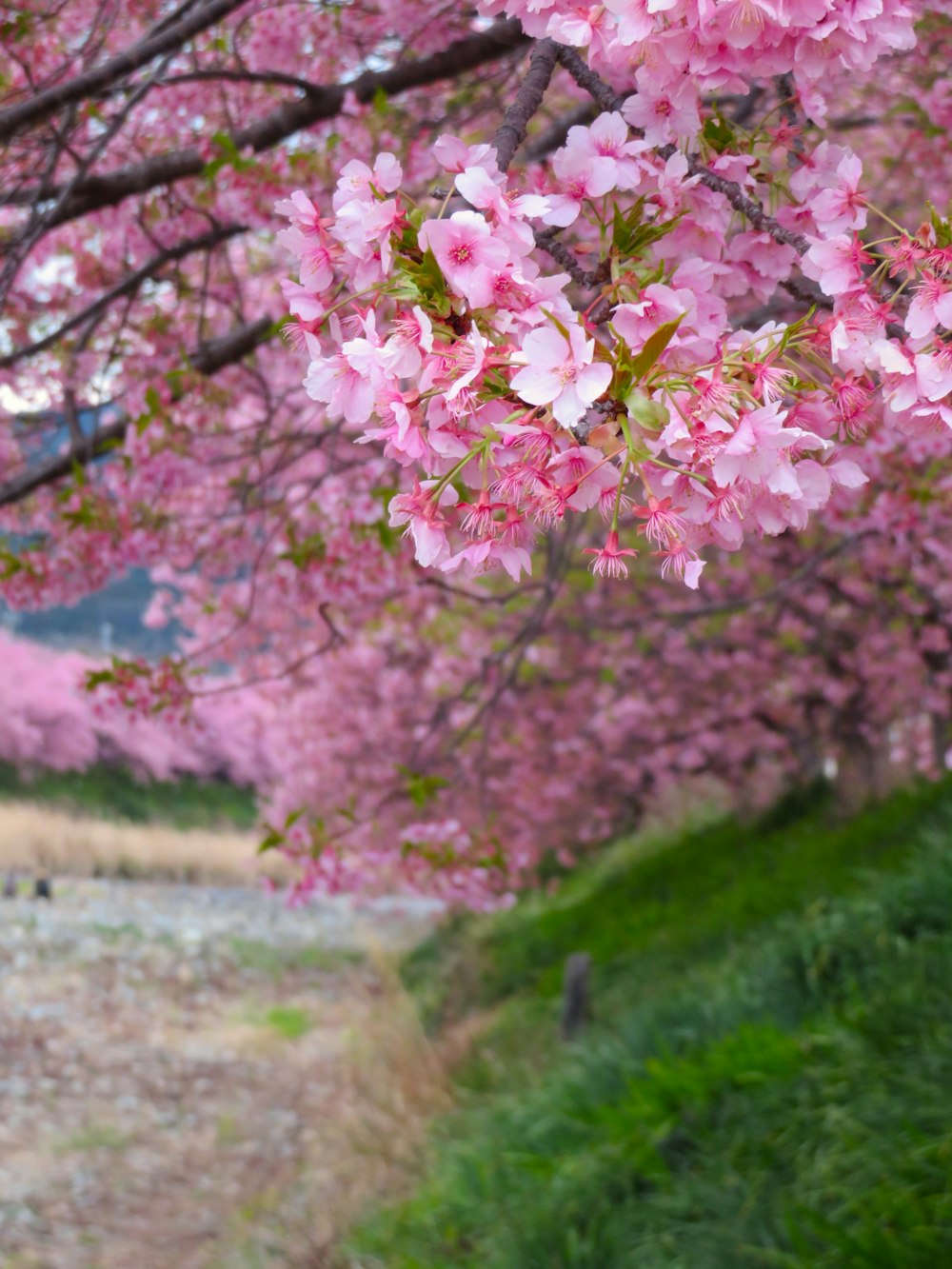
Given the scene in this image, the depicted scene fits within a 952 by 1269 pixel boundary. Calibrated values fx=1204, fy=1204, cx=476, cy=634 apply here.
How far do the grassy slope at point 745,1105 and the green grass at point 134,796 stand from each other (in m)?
6.98

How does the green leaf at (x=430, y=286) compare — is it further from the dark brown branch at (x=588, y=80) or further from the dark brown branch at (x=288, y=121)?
the dark brown branch at (x=288, y=121)

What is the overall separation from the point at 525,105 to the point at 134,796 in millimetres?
13526

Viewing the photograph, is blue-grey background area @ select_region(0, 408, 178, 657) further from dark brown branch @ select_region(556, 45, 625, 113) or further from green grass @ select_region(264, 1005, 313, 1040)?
dark brown branch @ select_region(556, 45, 625, 113)

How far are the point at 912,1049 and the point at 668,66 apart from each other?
3.77 m

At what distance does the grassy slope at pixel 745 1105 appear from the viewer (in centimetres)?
348

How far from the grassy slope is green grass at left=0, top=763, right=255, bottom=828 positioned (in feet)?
22.9

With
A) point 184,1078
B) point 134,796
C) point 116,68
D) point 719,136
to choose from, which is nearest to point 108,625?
point 184,1078

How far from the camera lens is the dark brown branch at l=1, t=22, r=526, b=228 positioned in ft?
9.55

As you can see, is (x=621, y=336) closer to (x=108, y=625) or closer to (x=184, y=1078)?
(x=108, y=625)

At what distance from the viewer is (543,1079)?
5723mm

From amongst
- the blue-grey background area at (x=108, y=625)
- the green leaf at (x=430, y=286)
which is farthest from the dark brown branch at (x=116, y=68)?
the blue-grey background area at (x=108, y=625)

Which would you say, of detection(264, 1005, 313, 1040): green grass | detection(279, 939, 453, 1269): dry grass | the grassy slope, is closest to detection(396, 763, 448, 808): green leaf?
the grassy slope

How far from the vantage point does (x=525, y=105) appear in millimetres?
1178

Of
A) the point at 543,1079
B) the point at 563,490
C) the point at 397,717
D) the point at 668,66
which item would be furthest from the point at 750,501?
the point at 397,717
